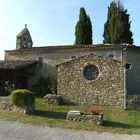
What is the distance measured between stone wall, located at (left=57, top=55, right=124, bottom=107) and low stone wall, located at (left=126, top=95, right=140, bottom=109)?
1.90 ft

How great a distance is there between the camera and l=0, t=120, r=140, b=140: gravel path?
17734 mm

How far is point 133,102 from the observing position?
28469 mm

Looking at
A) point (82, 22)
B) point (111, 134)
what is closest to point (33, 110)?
point (111, 134)

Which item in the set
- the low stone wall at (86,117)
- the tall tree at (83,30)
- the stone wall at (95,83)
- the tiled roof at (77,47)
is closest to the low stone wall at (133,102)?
the stone wall at (95,83)

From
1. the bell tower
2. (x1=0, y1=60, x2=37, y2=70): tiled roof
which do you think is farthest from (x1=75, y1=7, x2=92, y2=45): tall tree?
(x1=0, y1=60, x2=37, y2=70): tiled roof

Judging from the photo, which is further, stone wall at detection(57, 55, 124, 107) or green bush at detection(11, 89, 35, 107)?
stone wall at detection(57, 55, 124, 107)

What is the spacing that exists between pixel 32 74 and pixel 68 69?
9012 mm

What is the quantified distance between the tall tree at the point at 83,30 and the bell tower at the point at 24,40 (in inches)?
209

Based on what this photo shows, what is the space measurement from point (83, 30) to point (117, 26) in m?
4.19

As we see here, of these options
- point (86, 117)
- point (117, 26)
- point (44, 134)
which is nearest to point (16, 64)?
point (117, 26)

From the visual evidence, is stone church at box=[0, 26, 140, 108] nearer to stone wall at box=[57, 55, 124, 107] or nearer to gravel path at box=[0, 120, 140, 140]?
stone wall at box=[57, 55, 124, 107]

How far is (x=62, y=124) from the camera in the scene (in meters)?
21.6

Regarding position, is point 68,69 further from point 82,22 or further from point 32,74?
point 82,22

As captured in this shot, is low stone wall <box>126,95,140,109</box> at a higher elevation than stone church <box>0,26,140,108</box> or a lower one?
lower
